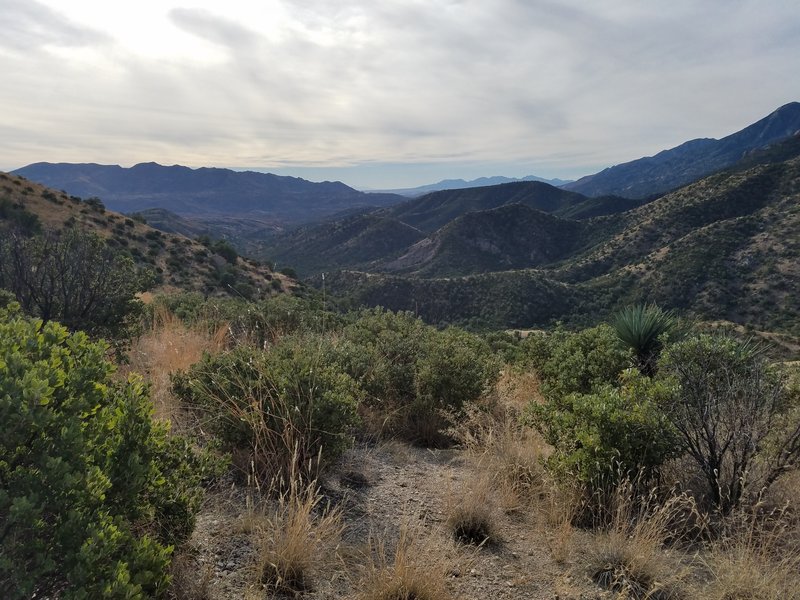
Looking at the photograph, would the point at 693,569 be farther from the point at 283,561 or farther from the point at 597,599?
the point at 283,561

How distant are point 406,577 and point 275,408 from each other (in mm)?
1720

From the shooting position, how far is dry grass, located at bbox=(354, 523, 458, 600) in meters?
2.32

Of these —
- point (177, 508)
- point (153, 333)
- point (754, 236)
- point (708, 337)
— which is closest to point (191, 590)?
point (177, 508)

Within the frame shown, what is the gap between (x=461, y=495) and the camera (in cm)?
338

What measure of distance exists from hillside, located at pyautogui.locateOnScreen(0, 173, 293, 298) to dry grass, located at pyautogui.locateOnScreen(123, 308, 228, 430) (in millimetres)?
23635

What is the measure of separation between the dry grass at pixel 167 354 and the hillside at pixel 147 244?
2364cm

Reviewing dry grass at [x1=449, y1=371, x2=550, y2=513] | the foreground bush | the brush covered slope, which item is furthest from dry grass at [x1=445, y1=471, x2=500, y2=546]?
the brush covered slope

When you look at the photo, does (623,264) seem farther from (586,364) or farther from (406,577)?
(406,577)

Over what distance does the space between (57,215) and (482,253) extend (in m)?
87.5

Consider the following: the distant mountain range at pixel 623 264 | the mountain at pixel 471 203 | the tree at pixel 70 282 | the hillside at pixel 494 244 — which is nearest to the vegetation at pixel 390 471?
the tree at pixel 70 282

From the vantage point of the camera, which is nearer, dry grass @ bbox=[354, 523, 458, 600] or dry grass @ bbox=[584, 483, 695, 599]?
dry grass @ bbox=[354, 523, 458, 600]

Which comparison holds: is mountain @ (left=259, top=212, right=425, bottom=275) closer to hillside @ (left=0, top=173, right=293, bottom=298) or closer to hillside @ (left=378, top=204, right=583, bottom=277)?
hillside @ (left=378, top=204, right=583, bottom=277)

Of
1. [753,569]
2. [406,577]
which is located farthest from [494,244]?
[406,577]

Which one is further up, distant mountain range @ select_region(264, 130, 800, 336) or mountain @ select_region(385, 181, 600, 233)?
mountain @ select_region(385, 181, 600, 233)
